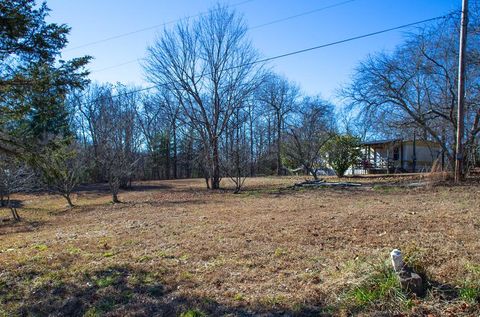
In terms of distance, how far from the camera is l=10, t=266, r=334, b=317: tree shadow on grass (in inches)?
135

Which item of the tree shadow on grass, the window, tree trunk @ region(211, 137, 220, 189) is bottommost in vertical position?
the tree shadow on grass

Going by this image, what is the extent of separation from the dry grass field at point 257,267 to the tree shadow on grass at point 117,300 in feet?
0.04

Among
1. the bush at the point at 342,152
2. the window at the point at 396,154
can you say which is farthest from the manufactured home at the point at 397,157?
the bush at the point at 342,152

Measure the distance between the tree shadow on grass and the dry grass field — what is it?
13 mm

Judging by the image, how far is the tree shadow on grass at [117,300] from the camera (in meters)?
3.44

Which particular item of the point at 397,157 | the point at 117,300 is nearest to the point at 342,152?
the point at 397,157

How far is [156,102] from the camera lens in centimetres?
1978

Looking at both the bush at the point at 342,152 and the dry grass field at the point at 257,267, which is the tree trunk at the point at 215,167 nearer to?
the bush at the point at 342,152

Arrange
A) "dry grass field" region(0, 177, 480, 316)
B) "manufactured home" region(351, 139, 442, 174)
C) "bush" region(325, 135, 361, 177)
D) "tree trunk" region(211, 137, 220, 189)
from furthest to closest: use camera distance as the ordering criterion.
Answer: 1. "manufactured home" region(351, 139, 442, 174)
2. "bush" region(325, 135, 361, 177)
3. "tree trunk" region(211, 137, 220, 189)
4. "dry grass field" region(0, 177, 480, 316)

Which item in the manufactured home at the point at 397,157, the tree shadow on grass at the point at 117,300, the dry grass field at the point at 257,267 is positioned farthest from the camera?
the manufactured home at the point at 397,157

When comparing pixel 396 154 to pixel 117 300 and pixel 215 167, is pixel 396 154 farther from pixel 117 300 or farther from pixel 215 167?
pixel 117 300

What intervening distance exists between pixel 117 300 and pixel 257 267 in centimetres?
167

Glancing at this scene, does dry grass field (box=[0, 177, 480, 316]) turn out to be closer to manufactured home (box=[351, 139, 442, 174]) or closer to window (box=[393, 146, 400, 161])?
manufactured home (box=[351, 139, 442, 174])

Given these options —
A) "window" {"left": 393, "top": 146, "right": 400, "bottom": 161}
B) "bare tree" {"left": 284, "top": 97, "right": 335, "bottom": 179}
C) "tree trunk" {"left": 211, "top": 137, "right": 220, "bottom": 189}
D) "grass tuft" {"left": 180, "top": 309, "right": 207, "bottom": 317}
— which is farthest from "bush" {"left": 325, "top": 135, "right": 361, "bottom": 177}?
"grass tuft" {"left": 180, "top": 309, "right": 207, "bottom": 317}
